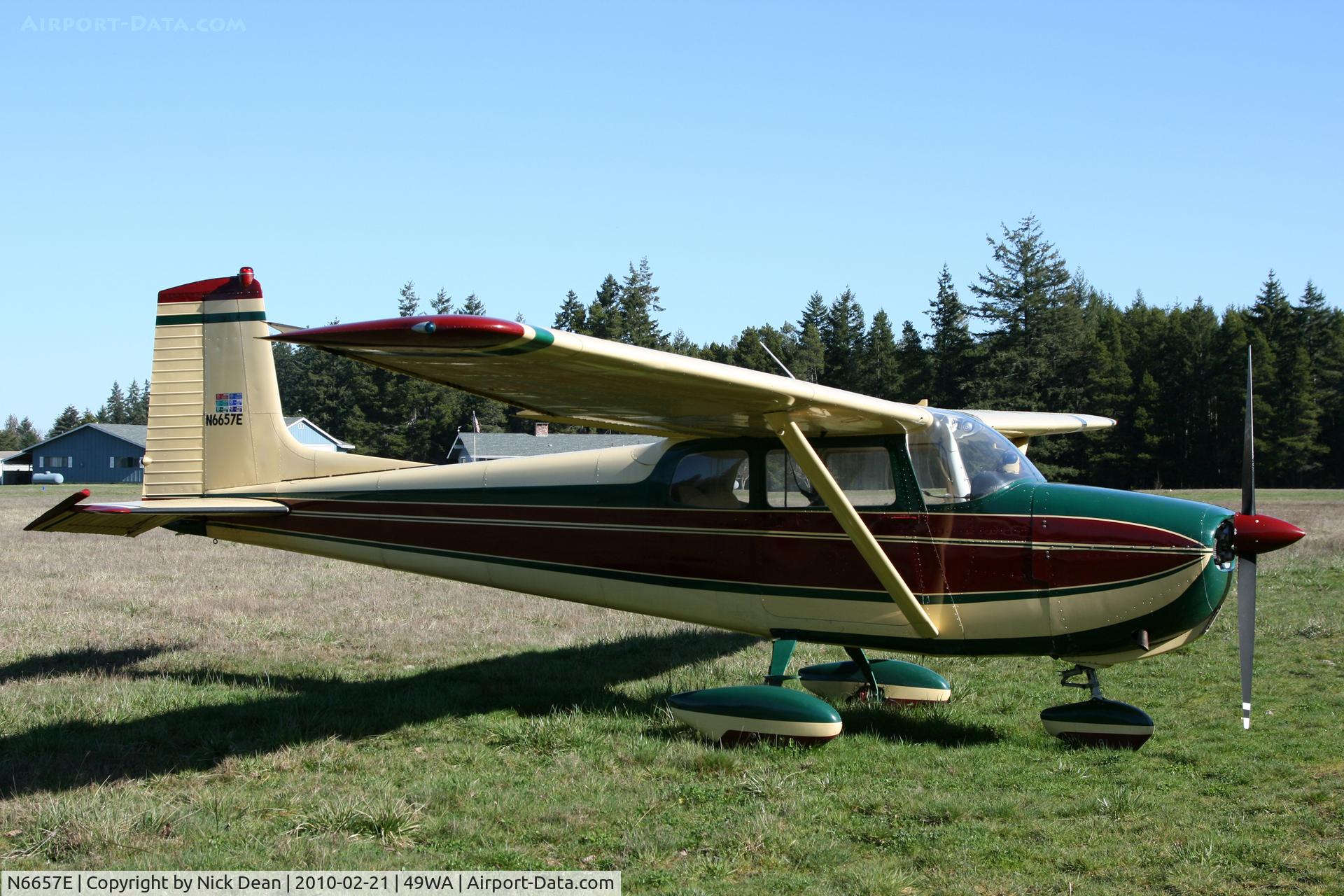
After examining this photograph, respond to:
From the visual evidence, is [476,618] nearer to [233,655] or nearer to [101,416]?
[233,655]

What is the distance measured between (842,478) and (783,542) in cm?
64

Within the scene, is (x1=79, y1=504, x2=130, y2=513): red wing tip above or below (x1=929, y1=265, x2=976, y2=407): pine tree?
below

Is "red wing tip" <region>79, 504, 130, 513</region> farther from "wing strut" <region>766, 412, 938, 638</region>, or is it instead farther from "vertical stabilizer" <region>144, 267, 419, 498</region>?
"wing strut" <region>766, 412, 938, 638</region>

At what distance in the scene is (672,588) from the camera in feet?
26.2

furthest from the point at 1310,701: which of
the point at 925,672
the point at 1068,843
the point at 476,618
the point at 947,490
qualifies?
the point at 476,618

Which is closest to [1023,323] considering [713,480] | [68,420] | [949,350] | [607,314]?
[949,350]

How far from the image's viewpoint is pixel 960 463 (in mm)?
7129

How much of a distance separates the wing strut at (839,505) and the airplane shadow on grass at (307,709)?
1.14 metres

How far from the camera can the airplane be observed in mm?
6363

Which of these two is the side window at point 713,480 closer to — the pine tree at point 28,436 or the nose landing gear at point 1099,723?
the nose landing gear at point 1099,723

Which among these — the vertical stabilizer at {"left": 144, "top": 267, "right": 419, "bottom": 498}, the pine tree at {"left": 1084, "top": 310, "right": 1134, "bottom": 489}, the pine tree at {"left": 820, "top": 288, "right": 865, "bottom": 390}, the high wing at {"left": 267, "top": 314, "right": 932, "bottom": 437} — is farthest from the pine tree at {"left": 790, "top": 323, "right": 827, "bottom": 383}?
the high wing at {"left": 267, "top": 314, "right": 932, "bottom": 437}

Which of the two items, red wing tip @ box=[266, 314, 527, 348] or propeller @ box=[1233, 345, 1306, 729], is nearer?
red wing tip @ box=[266, 314, 527, 348]

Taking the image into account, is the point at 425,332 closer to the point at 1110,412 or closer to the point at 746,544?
the point at 746,544

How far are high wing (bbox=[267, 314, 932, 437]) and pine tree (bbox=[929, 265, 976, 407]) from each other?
5763 centimetres
